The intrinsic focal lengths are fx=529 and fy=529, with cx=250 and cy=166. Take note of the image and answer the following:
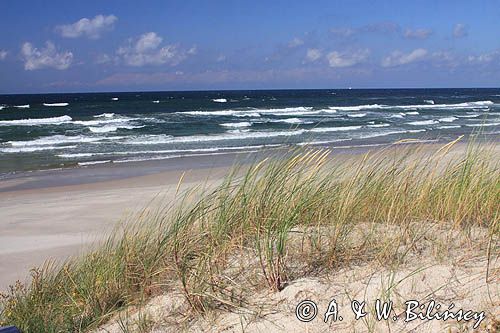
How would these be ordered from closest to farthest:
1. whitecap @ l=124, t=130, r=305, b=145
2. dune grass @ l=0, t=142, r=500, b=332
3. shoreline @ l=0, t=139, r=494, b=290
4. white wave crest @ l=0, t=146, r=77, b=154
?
dune grass @ l=0, t=142, r=500, b=332, shoreline @ l=0, t=139, r=494, b=290, white wave crest @ l=0, t=146, r=77, b=154, whitecap @ l=124, t=130, r=305, b=145

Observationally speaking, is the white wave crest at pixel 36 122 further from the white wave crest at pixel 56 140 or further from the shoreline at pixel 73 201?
the shoreline at pixel 73 201

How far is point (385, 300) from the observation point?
115 inches

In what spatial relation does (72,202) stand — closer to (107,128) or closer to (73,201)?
(73,201)

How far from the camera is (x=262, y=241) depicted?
3.61 m

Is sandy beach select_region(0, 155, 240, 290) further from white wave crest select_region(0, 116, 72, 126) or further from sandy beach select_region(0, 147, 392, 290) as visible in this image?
white wave crest select_region(0, 116, 72, 126)

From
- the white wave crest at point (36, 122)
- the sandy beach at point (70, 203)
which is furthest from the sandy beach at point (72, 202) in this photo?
the white wave crest at point (36, 122)

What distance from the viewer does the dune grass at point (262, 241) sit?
3391mm

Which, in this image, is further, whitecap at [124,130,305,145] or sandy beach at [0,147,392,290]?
whitecap at [124,130,305,145]

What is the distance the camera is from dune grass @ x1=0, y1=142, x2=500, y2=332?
3391 mm

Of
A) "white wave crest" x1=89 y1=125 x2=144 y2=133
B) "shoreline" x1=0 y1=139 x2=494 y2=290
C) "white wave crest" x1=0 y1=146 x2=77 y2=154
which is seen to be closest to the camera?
"shoreline" x1=0 y1=139 x2=494 y2=290

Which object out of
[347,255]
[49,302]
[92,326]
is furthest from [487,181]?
[49,302]

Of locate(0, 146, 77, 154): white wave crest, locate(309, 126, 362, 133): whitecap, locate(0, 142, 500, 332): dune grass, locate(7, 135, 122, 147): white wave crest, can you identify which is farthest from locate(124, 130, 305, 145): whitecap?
locate(0, 142, 500, 332): dune grass

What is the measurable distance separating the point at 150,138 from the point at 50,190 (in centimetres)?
1477

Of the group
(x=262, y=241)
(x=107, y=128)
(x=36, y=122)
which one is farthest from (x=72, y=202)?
(x=36, y=122)
